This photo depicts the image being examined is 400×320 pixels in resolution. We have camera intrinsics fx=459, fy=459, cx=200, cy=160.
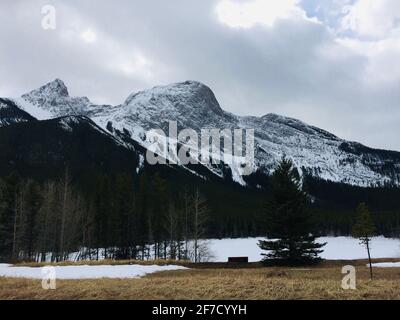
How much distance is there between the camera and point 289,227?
127ft

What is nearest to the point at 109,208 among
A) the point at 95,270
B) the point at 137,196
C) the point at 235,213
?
the point at 137,196

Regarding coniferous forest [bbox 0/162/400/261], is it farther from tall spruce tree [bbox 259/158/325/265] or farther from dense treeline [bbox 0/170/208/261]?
tall spruce tree [bbox 259/158/325/265]

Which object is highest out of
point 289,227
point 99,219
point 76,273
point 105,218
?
point 105,218

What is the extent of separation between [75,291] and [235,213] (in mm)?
158879

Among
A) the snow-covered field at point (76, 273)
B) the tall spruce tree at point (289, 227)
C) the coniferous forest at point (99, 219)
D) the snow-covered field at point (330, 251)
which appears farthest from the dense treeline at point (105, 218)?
the snow-covered field at point (76, 273)

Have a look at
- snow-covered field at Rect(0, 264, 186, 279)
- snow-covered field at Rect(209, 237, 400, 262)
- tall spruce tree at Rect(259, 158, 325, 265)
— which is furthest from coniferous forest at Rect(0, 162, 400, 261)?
snow-covered field at Rect(0, 264, 186, 279)

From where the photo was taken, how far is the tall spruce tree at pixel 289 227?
38.0 meters

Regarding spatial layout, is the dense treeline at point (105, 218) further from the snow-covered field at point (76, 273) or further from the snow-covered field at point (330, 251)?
the snow-covered field at point (76, 273)

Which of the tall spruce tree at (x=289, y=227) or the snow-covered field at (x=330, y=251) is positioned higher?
the tall spruce tree at (x=289, y=227)

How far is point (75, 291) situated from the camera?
11.5 meters

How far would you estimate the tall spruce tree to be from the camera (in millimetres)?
38000

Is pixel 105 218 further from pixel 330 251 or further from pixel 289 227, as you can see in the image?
pixel 330 251

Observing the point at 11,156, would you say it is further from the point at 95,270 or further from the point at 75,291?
the point at 75,291

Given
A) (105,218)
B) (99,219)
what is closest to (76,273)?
(105,218)
